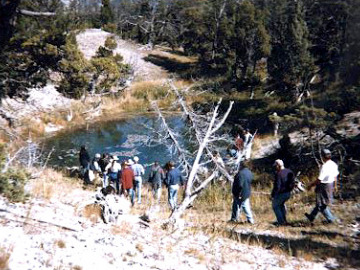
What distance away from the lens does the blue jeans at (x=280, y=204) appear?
10977 millimetres

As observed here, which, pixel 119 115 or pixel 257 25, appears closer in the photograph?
pixel 119 115

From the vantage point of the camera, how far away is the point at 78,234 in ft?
25.9

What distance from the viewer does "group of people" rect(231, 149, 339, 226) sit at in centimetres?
1033

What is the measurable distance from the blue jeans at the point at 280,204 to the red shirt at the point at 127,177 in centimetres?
510

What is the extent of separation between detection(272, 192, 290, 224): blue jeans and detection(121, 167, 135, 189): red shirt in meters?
5.10

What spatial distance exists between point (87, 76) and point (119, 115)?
12066 millimetres

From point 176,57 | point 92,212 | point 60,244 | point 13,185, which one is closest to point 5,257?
point 60,244

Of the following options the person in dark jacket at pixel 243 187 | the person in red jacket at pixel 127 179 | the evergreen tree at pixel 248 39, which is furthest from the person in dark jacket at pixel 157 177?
the evergreen tree at pixel 248 39

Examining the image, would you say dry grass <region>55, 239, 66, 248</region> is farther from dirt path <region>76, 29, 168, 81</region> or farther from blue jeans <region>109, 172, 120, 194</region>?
dirt path <region>76, 29, 168, 81</region>

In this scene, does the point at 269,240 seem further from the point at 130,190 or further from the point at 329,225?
the point at 130,190

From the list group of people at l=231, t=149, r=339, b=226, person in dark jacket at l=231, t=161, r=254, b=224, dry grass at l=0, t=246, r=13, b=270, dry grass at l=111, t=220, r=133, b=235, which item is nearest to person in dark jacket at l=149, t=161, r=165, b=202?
group of people at l=231, t=149, r=339, b=226

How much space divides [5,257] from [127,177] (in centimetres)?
866

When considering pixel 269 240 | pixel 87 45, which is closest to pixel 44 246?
pixel 269 240

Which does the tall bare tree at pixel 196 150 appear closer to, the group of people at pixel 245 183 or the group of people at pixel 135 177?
the group of people at pixel 245 183
